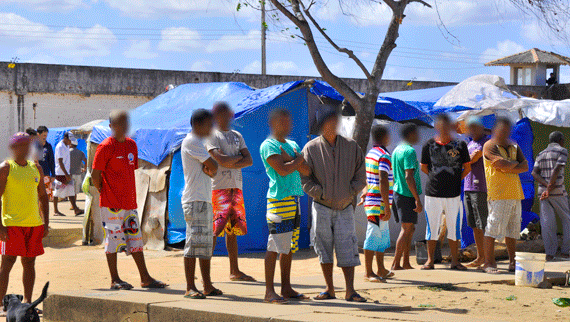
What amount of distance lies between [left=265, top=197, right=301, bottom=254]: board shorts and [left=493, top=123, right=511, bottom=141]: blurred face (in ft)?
10.5

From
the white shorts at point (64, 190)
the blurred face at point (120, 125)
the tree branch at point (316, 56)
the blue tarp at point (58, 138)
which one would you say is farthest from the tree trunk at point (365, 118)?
the blue tarp at point (58, 138)

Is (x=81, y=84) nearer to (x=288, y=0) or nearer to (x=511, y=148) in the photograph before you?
(x=288, y=0)

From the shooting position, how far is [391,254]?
396 inches

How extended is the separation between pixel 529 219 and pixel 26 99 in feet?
54.3

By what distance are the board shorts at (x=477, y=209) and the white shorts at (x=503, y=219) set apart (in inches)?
7.1

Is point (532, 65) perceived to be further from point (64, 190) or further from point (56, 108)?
point (64, 190)

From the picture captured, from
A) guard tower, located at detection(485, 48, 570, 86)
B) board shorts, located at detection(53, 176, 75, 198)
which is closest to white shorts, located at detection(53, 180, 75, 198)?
board shorts, located at detection(53, 176, 75, 198)

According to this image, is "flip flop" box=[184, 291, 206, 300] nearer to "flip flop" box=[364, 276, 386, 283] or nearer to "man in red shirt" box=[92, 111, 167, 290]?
"man in red shirt" box=[92, 111, 167, 290]

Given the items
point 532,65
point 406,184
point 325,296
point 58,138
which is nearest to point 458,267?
point 406,184

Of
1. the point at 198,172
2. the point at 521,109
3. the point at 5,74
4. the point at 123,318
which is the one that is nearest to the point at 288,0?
the point at 521,109

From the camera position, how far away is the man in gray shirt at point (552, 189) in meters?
9.32

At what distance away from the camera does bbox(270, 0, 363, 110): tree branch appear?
Answer: 31.6 feet

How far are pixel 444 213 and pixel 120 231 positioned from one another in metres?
3.76

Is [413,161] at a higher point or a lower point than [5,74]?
lower
